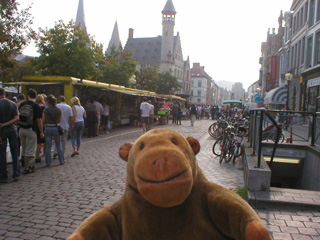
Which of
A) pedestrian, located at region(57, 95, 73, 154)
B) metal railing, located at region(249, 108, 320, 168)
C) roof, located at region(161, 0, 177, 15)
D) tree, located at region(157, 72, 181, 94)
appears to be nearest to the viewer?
metal railing, located at region(249, 108, 320, 168)

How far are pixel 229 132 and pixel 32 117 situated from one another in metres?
5.84

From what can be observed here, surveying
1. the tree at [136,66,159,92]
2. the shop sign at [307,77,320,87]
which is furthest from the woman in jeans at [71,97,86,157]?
the tree at [136,66,159,92]

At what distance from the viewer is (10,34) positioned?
14.7 metres

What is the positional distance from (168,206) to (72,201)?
3815 millimetres

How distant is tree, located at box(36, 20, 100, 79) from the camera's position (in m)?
18.8

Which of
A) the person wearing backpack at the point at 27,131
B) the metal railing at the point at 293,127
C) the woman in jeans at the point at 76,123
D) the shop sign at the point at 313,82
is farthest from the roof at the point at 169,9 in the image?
the person wearing backpack at the point at 27,131

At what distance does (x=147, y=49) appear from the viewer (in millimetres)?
91250

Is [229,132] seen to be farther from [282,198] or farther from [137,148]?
[137,148]

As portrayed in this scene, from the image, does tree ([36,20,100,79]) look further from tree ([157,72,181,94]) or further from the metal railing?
tree ([157,72,181,94])

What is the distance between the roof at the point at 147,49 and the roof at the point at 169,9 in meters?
10.5

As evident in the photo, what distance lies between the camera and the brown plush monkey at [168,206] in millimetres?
1589

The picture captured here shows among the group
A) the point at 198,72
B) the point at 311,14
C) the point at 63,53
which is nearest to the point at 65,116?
the point at 63,53

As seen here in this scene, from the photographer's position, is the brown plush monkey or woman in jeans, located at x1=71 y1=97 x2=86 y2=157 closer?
the brown plush monkey

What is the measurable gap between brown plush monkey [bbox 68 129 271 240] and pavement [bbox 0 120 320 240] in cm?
213
